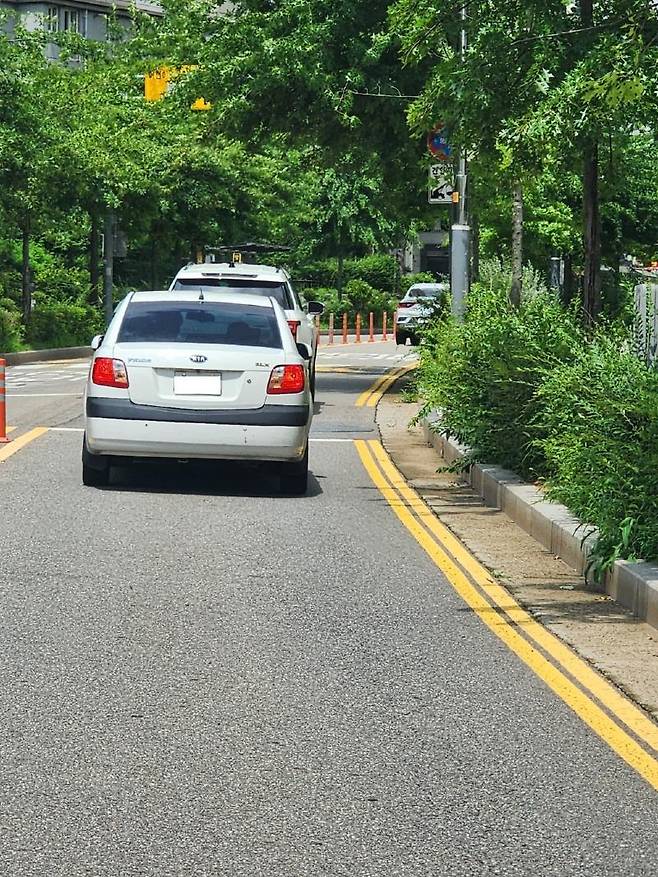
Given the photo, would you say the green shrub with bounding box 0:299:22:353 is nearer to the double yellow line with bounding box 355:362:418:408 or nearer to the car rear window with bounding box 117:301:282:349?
Result: the double yellow line with bounding box 355:362:418:408

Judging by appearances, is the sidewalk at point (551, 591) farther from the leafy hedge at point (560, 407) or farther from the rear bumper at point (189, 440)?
the rear bumper at point (189, 440)

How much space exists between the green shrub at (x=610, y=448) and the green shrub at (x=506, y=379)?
1213mm

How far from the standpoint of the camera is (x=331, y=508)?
13.1 metres

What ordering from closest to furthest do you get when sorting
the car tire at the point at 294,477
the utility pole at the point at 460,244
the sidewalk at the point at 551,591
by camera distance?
the sidewalk at the point at 551,591
the car tire at the point at 294,477
the utility pole at the point at 460,244

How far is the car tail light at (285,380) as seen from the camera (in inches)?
537

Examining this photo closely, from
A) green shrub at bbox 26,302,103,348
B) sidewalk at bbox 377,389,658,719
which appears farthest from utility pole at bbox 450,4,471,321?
green shrub at bbox 26,302,103,348

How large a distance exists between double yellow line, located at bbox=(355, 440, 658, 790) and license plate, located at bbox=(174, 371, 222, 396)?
5.70ft

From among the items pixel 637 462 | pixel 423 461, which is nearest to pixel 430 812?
pixel 637 462

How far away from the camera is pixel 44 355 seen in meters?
38.8

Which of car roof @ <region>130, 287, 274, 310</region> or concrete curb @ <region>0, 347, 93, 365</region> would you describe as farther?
concrete curb @ <region>0, 347, 93, 365</region>

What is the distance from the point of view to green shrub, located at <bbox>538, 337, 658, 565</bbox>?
30.8 ft

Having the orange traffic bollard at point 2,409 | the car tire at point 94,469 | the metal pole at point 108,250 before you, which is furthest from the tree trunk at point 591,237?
the metal pole at point 108,250

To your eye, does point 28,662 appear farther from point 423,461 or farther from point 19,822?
point 423,461

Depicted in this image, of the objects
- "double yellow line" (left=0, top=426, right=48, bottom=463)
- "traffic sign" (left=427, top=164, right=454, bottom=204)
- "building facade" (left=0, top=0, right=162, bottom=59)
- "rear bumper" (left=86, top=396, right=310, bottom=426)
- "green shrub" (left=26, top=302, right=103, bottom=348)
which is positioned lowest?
"green shrub" (left=26, top=302, right=103, bottom=348)
